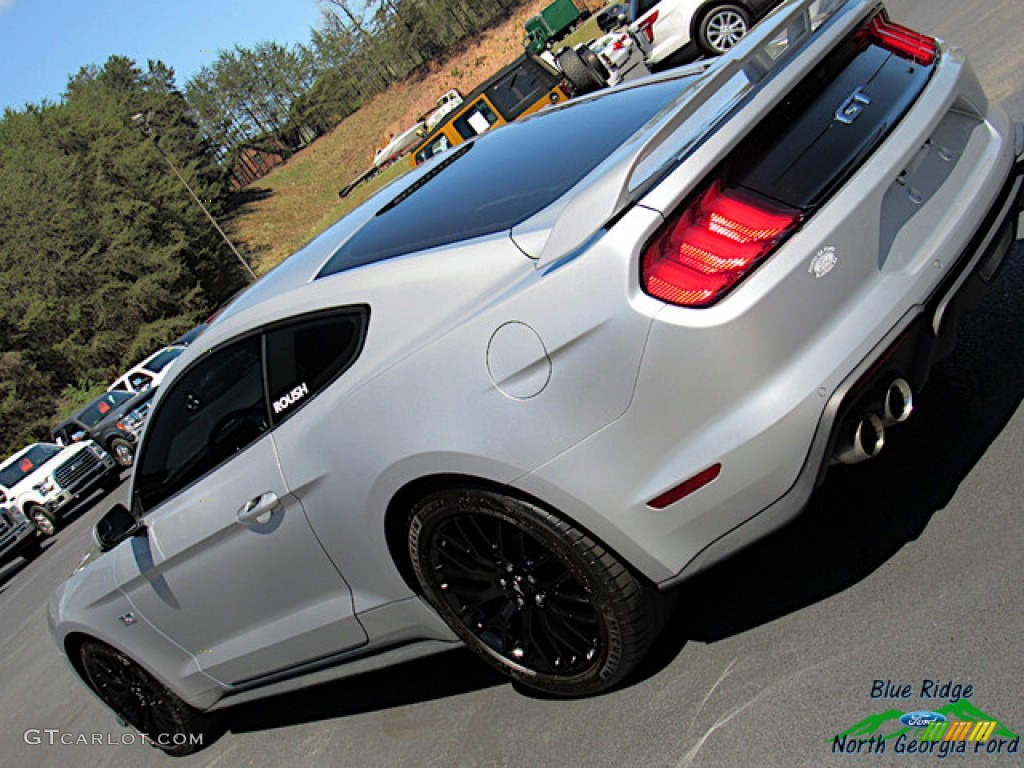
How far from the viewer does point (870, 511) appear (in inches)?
130

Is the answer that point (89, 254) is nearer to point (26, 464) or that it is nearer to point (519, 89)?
point (26, 464)

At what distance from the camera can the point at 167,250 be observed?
1651 inches

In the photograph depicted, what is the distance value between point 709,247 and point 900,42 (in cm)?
→ 138

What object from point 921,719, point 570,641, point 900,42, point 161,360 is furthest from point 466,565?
point 161,360

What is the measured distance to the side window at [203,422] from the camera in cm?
342

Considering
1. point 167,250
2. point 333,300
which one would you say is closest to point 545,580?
point 333,300

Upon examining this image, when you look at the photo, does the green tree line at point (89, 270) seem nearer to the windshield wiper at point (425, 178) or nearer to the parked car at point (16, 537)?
the parked car at point (16, 537)

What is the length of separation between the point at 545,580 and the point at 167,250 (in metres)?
42.6

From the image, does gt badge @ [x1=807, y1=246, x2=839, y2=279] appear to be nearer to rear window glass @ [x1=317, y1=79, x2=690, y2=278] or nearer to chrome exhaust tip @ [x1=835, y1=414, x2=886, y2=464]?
chrome exhaust tip @ [x1=835, y1=414, x2=886, y2=464]

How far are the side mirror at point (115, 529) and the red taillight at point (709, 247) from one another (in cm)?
253

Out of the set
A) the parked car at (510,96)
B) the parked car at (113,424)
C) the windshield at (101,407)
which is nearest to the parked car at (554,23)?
the parked car at (510,96)

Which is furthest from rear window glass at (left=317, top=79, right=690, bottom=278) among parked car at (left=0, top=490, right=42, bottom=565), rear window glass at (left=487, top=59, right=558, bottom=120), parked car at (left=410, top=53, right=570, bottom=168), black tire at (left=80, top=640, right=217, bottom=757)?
parked car at (left=0, top=490, right=42, bottom=565)

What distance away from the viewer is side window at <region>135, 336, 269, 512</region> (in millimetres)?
3422

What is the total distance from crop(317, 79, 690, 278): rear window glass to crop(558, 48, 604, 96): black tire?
38.9 ft
